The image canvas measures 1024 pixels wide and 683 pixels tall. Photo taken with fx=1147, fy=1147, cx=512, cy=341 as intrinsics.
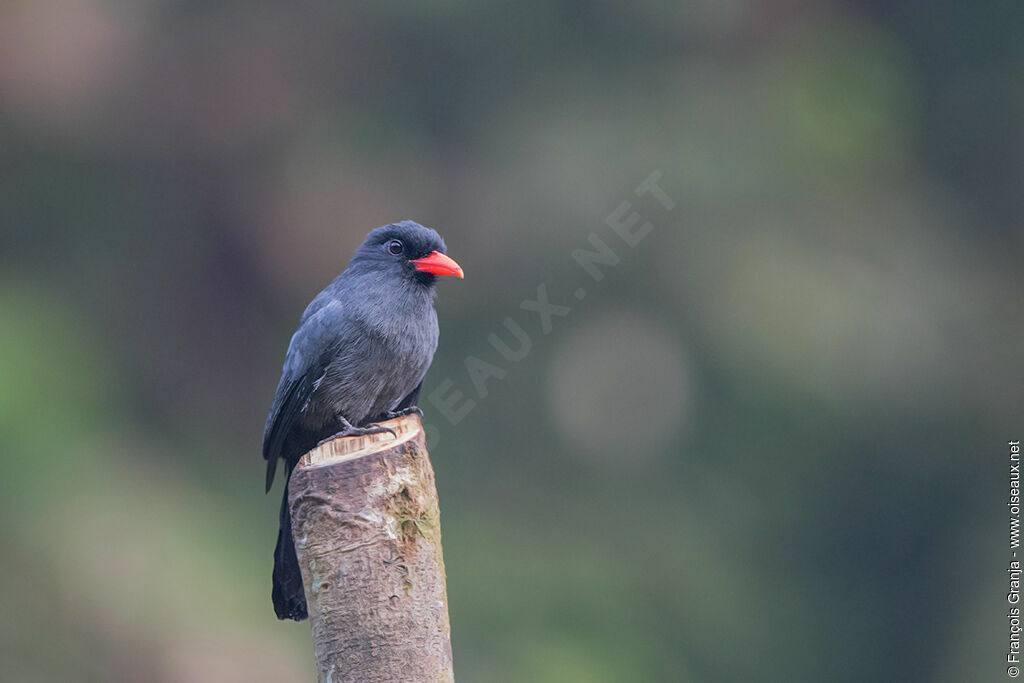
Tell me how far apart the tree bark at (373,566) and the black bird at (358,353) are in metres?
1.30

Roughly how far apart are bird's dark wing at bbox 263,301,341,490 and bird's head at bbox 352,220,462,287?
0.87 feet

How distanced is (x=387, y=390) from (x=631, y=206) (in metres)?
4.53

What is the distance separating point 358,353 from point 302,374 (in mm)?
241

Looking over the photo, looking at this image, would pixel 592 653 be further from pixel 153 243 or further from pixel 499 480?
pixel 153 243

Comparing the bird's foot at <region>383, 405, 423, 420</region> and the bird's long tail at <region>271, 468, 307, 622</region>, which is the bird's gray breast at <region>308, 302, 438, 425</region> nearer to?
the bird's foot at <region>383, 405, 423, 420</region>

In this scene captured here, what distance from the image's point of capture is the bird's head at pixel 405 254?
449 centimetres

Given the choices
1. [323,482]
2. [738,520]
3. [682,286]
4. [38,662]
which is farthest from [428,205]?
[323,482]

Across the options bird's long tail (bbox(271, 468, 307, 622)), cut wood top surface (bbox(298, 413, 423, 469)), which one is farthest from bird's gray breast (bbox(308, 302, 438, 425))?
cut wood top surface (bbox(298, 413, 423, 469))

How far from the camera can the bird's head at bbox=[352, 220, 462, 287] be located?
14.7 feet

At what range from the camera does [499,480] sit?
8938 mm

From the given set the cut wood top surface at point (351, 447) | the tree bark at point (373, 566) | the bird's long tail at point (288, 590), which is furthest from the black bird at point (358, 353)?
the tree bark at point (373, 566)

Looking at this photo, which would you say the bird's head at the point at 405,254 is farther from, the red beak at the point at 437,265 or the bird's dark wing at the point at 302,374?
the bird's dark wing at the point at 302,374

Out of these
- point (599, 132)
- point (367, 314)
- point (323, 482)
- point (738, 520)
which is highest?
point (599, 132)

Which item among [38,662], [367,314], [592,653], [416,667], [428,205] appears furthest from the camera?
[428,205]
